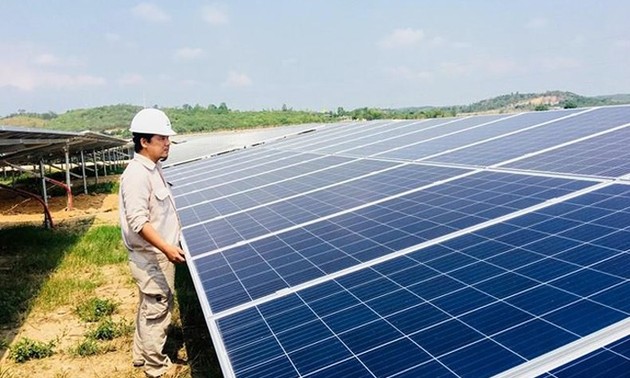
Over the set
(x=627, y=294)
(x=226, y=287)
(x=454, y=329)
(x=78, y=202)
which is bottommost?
(x=78, y=202)

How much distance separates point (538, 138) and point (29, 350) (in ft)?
32.1

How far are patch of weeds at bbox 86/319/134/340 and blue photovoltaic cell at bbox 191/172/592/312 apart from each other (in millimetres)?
3174

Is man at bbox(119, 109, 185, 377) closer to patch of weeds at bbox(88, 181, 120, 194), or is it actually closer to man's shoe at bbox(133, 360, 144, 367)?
man's shoe at bbox(133, 360, 144, 367)

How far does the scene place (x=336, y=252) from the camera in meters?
5.63

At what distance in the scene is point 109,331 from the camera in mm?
9094

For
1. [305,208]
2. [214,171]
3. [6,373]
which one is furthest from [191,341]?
[214,171]

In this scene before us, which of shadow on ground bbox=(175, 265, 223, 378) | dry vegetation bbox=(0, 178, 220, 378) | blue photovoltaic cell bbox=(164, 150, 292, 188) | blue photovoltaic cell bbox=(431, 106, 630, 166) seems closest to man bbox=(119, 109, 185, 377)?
shadow on ground bbox=(175, 265, 223, 378)

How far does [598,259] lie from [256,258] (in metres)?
3.67

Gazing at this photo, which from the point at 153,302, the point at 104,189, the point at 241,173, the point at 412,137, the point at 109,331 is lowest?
the point at 104,189

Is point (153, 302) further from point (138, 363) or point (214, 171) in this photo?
point (214, 171)

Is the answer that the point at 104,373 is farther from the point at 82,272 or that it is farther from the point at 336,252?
the point at 82,272

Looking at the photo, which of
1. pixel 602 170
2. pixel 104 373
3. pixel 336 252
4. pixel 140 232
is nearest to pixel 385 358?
pixel 336 252

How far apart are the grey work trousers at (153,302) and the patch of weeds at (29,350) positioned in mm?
2563

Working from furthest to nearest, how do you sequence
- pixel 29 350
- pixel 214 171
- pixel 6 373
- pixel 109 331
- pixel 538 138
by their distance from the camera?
pixel 214 171
pixel 538 138
pixel 109 331
pixel 29 350
pixel 6 373
